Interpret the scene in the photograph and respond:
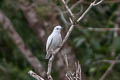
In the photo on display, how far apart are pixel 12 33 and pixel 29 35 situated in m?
1.01

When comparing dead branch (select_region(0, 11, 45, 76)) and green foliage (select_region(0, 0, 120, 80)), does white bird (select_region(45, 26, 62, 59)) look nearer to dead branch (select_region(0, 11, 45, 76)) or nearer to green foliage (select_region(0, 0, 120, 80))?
green foliage (select_region(0, 0, 120, 80))

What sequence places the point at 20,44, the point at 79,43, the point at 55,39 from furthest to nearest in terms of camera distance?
the point at 20,44 → the point at 79,43 → the point at 55,39

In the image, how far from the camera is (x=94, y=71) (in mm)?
9773

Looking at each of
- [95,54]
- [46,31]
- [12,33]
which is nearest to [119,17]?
[95,54]

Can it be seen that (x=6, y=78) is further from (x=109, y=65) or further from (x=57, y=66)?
(x=109, y=65)

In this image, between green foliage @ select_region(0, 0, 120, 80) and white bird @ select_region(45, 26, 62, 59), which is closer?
white bird @ select_region(45, 26, 62, 59)

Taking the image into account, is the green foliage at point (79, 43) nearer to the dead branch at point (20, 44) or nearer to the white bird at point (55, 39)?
the dead branch at point (20, 44)

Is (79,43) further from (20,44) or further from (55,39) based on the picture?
(55,39)

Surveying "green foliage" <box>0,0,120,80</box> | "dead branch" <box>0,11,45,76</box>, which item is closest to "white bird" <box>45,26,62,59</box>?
"green foliage" <box>0,0,120,80</box>

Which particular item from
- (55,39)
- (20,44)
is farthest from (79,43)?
(55,39)

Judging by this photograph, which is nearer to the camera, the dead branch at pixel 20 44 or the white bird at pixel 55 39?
the white bird at pixel 55 39

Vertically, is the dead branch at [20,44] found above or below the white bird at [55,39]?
below

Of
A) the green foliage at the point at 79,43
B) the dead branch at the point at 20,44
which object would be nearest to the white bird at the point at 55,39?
the green foliage at the point at 79,43

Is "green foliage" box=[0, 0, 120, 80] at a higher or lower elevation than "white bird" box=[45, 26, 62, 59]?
lower
